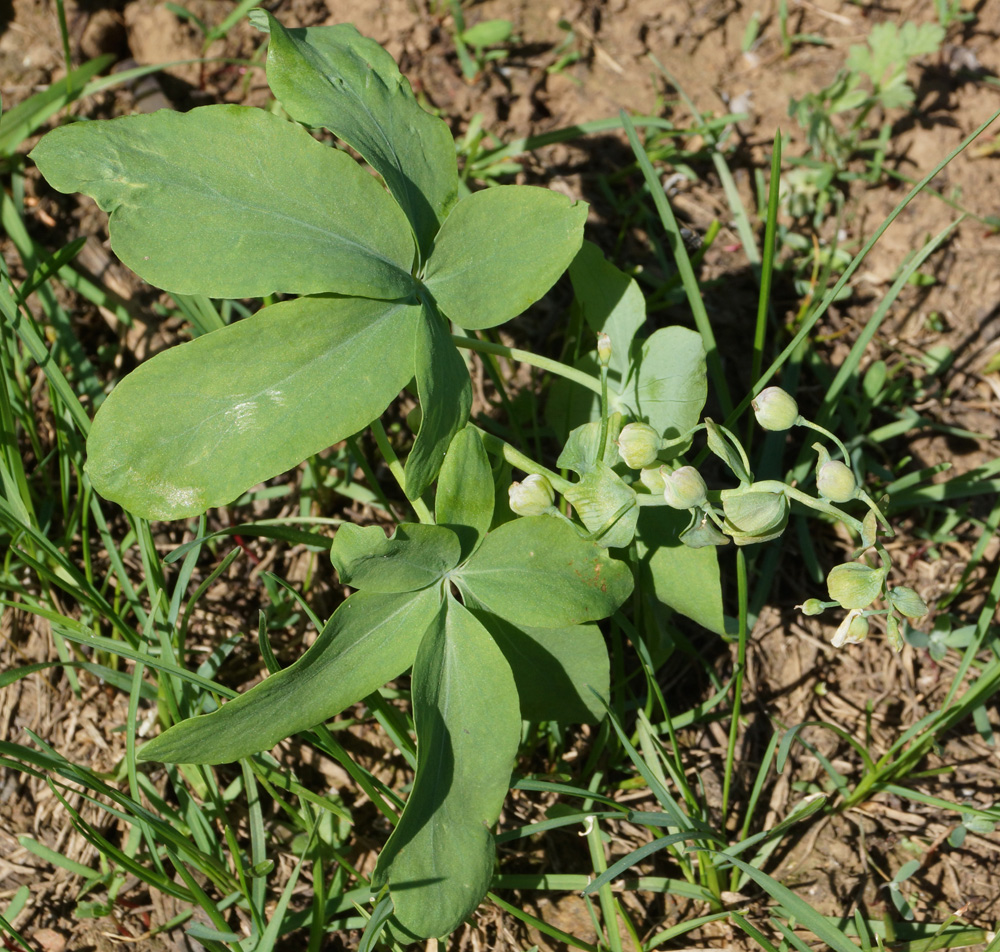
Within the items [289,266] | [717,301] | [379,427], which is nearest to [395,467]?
[379,427]

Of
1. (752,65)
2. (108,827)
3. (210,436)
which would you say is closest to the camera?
(210,436)

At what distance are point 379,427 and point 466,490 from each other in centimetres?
32

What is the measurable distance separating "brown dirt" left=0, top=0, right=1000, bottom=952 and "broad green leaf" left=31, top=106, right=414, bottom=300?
109 cm

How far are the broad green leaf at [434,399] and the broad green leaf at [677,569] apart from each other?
55cm

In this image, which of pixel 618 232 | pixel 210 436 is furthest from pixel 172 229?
pixel 618 232

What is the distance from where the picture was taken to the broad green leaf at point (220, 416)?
1651mm

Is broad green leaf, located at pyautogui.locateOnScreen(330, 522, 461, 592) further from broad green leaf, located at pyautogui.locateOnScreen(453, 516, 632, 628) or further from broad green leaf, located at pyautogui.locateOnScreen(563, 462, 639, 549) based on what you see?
broad green leaf, located at pyautogui.locateOnScreen(563, 462, 639, 549)

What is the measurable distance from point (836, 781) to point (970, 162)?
2.28m

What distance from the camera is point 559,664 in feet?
6.52

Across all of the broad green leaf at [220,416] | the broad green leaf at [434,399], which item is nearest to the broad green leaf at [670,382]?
the broad green leaf at [434,399]

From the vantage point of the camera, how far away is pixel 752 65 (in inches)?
130

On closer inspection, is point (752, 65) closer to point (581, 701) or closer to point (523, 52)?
point (523, 52)

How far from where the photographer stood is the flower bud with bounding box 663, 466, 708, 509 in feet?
5.21

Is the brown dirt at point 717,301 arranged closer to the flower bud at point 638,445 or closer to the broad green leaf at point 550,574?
the broad green leaf at point 550,574
